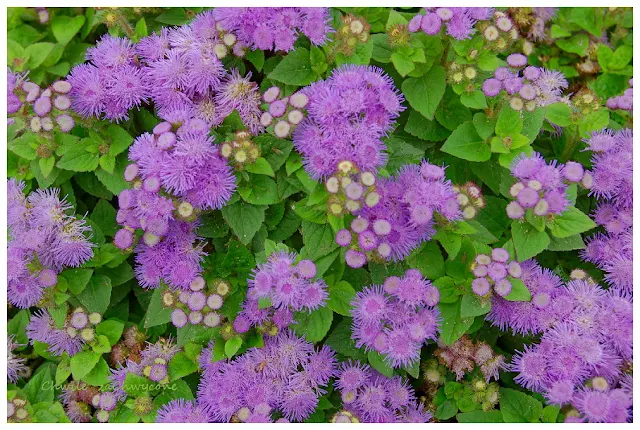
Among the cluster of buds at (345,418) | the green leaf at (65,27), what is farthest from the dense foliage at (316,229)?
the green leaf at (65,27)

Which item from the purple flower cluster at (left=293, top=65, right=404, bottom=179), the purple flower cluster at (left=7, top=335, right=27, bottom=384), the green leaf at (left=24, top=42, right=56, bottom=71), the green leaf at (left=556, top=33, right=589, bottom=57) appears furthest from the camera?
the green leaf at (left=556, top=33, right=589, bottom=57)

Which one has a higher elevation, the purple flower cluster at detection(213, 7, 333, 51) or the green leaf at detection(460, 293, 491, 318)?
the purple flower cluster at detection(213, 7, 333, 51)

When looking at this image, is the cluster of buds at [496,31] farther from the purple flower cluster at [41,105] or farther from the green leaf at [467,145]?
the purple flower cluster at [41,105]

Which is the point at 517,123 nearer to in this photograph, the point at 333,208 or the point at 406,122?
the point at 406,122

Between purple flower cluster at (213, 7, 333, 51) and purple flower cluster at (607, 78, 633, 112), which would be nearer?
purple flower cluster at (213, 7, 333, 51)

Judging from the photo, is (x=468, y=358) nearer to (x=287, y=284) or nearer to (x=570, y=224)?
(x=570, y=224)

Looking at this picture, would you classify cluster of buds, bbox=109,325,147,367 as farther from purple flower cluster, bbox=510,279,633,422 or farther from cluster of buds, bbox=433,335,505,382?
purple flower cluster, bbox=510,279,633,422

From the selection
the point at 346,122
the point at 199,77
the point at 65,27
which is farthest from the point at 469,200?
the point at 65,27

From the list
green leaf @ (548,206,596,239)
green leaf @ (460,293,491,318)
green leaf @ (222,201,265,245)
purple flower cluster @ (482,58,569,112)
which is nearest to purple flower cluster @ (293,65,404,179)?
green leaf @ (222,201,265,245)
